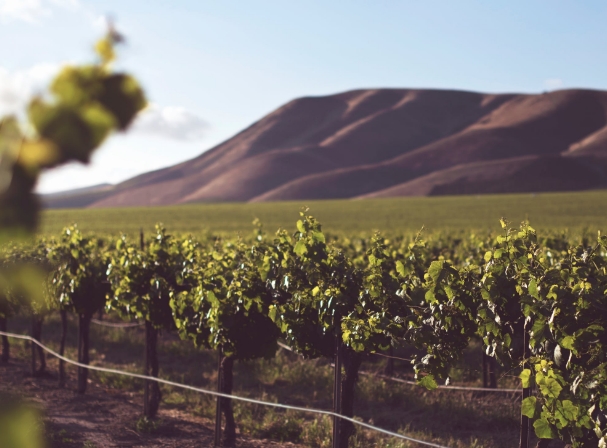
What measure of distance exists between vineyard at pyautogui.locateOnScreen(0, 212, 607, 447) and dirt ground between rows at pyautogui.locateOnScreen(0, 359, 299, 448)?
0.30m

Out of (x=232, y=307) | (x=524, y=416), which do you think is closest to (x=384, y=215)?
(x=232, y=307)

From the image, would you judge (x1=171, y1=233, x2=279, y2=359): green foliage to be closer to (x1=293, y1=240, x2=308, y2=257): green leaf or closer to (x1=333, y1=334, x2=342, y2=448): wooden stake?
(x1=293, y1=240, x2=308, y2=257): green leaf

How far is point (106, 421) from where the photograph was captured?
29.8 feet

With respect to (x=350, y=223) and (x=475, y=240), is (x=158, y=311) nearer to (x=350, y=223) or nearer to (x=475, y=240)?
(x=475, y=240)

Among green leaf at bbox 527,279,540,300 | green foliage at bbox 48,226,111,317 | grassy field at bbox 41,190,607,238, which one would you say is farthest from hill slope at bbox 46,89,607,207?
green leaf at bbox 527,279,540,300

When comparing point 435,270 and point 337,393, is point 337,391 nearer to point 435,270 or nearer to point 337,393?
point 337,393

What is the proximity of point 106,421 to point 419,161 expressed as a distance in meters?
150

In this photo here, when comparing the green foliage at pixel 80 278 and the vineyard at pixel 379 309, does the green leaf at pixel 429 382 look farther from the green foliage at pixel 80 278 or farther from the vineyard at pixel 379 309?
the green foliage at pixel 80 278

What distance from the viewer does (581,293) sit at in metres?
4.90

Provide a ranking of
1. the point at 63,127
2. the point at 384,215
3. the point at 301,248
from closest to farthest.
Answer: the point at 63,127
the point at 301,248
the point at 384,215

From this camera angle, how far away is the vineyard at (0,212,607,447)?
16.2ft

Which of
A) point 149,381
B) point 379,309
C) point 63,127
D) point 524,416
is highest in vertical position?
point 63,127

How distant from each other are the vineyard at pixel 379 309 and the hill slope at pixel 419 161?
108 m

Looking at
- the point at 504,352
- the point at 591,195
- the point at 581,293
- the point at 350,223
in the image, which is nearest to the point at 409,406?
the point at 504,352
